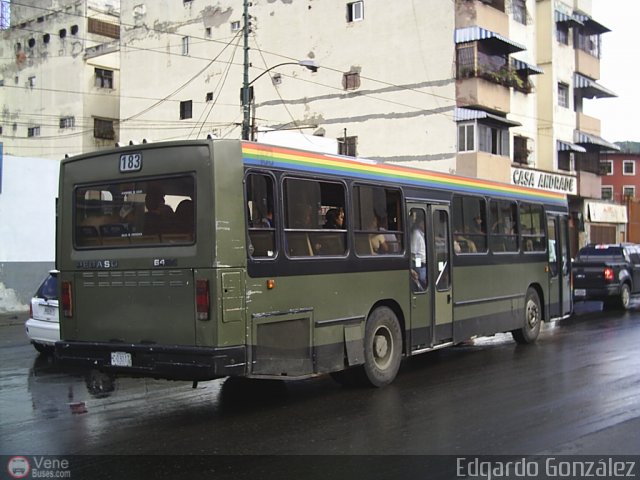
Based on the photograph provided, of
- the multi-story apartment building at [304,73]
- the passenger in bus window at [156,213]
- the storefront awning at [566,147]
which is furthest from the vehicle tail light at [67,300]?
the storefront awning at [566,147]

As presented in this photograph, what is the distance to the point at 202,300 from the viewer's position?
675 centimetres

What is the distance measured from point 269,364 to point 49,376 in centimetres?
468

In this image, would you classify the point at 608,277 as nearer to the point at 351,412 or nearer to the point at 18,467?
the point at 351,412

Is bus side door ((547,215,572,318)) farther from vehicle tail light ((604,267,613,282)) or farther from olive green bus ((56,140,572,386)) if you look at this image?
vehicle tail light ((604,267,613,282))

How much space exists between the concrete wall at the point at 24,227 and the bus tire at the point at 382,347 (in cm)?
1377

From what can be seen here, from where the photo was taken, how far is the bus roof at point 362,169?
24.1ft

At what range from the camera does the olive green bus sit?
6.84 metres

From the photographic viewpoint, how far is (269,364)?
7168mm

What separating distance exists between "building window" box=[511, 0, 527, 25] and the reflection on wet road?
28842 millimetres

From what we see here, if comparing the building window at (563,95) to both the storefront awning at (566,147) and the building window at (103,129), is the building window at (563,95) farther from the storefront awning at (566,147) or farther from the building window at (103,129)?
the building window at (103,129)

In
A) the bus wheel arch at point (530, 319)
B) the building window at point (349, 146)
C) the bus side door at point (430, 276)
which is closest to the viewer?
the bus side door at point (430, 276)

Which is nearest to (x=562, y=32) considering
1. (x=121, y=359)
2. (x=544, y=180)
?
(x=544, y=180)

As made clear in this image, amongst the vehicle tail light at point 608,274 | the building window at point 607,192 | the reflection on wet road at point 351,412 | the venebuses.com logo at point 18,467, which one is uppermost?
the building window at point 607,192

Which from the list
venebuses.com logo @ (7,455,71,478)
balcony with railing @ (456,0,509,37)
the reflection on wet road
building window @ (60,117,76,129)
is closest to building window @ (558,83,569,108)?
balcony with railing @ (456,0,509,37)
